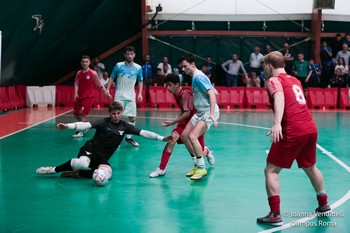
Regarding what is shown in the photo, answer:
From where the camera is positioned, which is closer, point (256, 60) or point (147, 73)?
point (147, 73)

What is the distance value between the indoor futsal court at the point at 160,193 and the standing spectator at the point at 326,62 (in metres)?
13.4

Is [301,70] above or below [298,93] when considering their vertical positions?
above

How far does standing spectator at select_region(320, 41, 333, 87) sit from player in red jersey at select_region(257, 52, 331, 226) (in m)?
21.0

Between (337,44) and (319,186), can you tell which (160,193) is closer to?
(319,186)

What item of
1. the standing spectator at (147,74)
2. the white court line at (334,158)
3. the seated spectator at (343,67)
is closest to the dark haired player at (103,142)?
the white court line at (334,158)

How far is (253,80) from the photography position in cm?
2694

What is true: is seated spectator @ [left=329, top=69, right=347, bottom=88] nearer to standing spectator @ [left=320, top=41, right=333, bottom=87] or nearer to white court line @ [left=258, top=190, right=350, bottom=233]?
standing spectator @ [left=320, top=41, right=333, bottom=87]

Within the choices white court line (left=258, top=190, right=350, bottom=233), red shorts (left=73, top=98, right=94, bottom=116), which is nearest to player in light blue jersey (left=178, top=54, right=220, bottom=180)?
white court line (left=258, top=190, right=350, bottom=233)

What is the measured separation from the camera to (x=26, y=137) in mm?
15141

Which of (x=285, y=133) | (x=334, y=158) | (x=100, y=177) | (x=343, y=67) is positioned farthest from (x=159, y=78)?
(x=285, y=133)

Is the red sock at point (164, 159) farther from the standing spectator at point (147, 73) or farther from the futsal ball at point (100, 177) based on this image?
the standing spectator at point (147, 73)

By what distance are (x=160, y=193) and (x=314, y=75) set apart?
1933cm

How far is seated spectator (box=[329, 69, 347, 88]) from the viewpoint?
86.7 feet

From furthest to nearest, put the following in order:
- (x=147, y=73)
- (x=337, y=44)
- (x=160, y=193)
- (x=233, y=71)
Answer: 1. (x=337, y=44)
2. (x=233, y=71)
3. (x=147, y=73)
4. (x=160, y=193)
